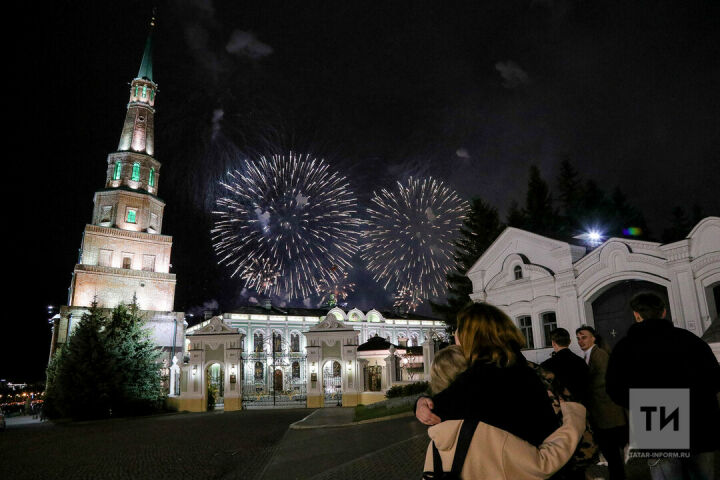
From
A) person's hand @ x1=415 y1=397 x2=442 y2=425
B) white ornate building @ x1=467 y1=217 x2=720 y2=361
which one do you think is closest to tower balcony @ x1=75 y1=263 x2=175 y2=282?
white ornate building @ x1=467 y1=217 x2=720 y2=361

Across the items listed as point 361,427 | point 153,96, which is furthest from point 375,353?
point 153,96

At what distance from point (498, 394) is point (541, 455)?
35 centimetres

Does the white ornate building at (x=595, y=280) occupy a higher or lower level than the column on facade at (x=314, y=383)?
higher

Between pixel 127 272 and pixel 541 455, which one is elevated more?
pixel 127 272

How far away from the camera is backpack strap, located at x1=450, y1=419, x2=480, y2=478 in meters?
2.35

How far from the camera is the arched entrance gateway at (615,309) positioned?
15680mm

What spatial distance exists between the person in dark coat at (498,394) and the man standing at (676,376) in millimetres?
1565

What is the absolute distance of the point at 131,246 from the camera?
4447 cm

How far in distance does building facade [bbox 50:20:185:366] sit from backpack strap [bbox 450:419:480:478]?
42905 millimetres

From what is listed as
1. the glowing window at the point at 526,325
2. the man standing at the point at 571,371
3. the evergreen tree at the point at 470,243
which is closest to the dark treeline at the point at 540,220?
the evergreen tree at the point at 470,243

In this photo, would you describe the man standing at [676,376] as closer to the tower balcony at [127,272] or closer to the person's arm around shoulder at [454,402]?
the person's arm around shoulder at [454,402]

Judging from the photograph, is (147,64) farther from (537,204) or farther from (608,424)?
(608,424)

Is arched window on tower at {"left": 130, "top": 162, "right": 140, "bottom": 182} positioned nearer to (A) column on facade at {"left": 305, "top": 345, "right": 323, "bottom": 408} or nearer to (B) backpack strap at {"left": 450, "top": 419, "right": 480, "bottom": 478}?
(A) column on facade at {"left": 305, "top": 345, "right": 323, "bottom": 408}

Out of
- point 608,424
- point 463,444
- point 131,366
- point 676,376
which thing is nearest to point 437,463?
point 463,444
